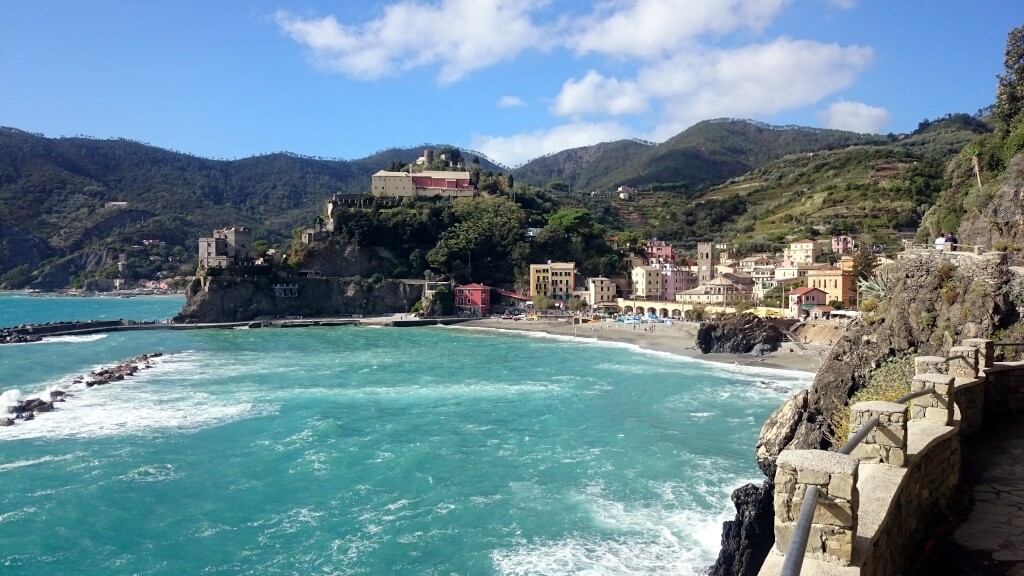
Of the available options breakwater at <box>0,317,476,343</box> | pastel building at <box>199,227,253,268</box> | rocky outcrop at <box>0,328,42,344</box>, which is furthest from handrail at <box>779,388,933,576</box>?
pastel building at <box>199,227,253,268</box>

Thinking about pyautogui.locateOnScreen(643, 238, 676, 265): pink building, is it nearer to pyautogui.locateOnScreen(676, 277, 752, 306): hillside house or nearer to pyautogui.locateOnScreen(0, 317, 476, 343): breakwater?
pyautogui.locateOnScreen(676, 277, 752, 306): hillside house

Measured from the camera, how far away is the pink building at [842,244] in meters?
63.7

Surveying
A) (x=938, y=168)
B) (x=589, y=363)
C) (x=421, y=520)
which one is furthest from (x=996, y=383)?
(x=938, y=168)

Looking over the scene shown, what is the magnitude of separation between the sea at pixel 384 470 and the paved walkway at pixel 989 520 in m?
7.34

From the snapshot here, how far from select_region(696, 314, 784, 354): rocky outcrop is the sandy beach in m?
0.81

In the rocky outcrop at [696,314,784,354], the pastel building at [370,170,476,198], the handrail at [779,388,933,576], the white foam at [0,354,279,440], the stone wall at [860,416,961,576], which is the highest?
the pastel building at [370,170,476,198]

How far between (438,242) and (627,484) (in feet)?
216

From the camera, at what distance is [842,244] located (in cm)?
6419

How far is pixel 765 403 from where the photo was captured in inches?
1073

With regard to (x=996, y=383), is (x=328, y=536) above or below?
below

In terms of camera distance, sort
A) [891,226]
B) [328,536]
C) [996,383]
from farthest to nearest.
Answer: [891,226] < [328,536] < [996,383]

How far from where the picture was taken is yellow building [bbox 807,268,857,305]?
48.2m

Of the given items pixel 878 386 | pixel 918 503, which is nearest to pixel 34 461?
pixel 878 386

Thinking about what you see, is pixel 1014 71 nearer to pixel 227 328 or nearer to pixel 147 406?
pixel 147 406
